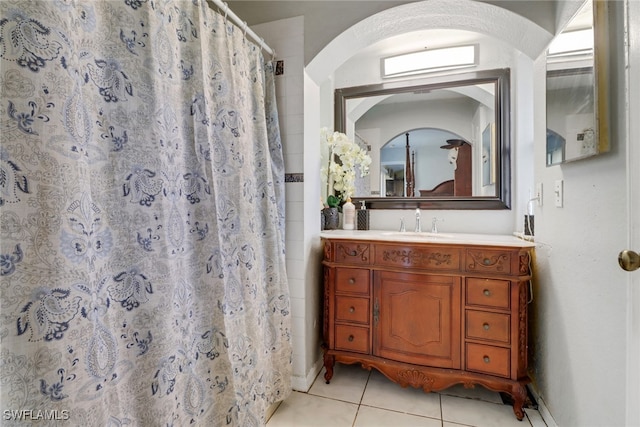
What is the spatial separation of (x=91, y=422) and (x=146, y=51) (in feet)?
3.53

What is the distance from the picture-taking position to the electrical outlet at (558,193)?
1.29 metres

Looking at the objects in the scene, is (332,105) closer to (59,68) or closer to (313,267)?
(313,267)

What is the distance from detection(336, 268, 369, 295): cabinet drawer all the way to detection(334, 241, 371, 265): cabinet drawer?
5cm

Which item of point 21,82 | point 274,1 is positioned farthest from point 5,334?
point 274,1

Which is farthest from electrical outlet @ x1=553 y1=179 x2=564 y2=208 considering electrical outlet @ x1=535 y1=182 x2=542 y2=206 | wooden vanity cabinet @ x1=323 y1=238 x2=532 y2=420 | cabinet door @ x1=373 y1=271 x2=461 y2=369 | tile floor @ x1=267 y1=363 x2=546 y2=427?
tile floor @ x1=267 y1=363 x2=546 y2=427

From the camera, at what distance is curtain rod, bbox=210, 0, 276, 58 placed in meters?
1.30

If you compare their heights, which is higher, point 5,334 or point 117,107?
point 117,107

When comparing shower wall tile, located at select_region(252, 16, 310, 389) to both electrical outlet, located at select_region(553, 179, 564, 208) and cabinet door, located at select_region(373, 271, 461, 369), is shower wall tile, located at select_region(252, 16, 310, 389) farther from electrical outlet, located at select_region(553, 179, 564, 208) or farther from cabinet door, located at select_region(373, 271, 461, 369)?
electrical outlet, located at select_region(553, 179, 564, 208)

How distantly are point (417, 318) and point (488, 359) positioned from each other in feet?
1.29

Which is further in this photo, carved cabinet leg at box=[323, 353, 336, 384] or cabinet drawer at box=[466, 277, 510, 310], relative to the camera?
carved cabinet leg at box=[323, 353, 336, 384]

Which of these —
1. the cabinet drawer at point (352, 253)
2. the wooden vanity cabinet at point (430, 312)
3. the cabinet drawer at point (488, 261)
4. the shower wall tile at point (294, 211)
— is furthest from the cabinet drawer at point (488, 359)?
the shower wall tile at point (294, 211)

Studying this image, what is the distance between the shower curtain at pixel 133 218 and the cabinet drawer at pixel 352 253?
44 cm

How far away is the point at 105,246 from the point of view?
0.83m

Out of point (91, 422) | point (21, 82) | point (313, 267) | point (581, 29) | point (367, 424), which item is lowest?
point (367, 424)
